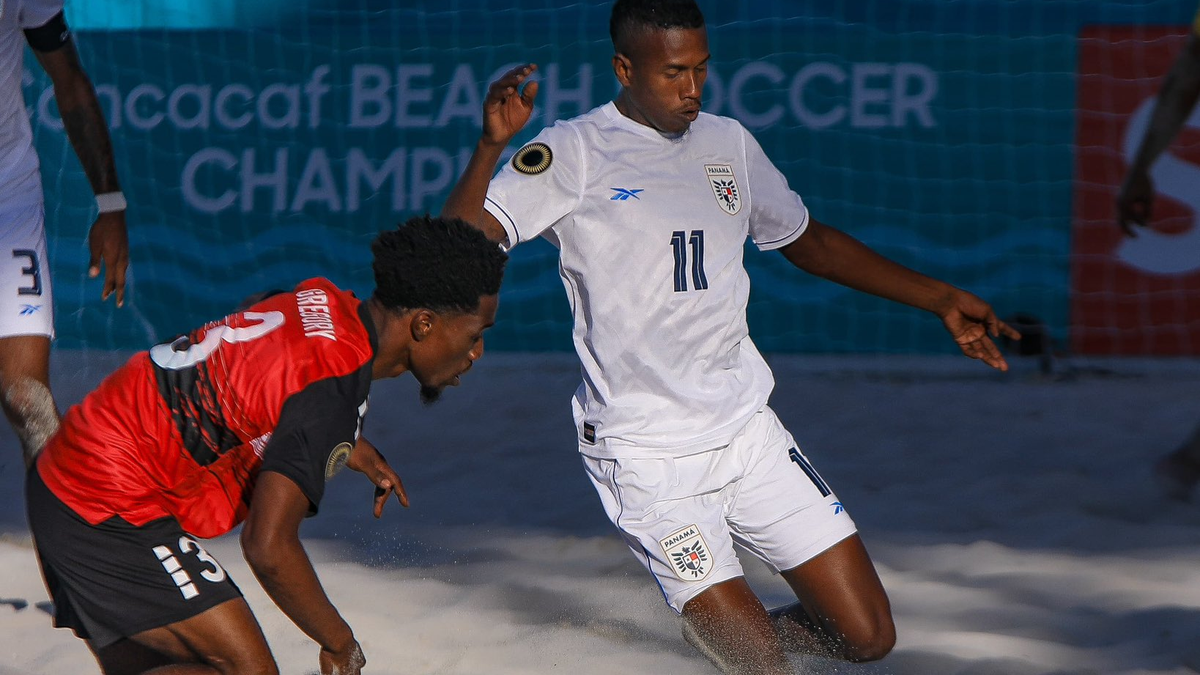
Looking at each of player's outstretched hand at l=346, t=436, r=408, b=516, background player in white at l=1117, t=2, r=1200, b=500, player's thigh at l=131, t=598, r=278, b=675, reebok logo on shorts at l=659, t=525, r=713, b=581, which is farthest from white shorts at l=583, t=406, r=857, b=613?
background player in white at l=1117, t=2, r=1200, b=500

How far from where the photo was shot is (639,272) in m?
2.95

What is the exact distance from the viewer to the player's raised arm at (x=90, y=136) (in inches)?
143

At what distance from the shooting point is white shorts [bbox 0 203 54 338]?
3373 mm

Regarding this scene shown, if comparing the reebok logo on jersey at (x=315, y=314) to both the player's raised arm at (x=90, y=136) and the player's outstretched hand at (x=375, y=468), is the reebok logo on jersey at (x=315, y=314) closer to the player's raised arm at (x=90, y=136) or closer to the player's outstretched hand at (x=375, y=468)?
the player's outstretched hand at (x=375, y=468)

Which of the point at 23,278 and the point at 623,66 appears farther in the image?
the point at 23,278

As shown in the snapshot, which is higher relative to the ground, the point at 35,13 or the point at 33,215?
the point at 35,13

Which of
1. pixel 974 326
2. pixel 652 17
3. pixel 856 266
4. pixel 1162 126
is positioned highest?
pixel 652 17

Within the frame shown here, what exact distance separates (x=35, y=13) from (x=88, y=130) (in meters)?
0.34

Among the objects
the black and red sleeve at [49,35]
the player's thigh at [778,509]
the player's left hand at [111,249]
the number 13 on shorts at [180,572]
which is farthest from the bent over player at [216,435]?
the black and red sleeve at [49,35]

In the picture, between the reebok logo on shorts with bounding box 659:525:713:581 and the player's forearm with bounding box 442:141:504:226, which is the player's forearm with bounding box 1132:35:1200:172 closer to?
the reebok logo on shorts with bounding box 659:525:713:581

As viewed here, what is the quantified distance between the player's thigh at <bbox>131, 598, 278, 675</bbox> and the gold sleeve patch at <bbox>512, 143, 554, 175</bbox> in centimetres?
113

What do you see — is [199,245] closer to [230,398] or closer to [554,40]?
[554,40]

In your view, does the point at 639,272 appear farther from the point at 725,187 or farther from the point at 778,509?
the point at 778,509

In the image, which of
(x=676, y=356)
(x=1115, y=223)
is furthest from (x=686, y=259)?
(x=1115, y=223)
